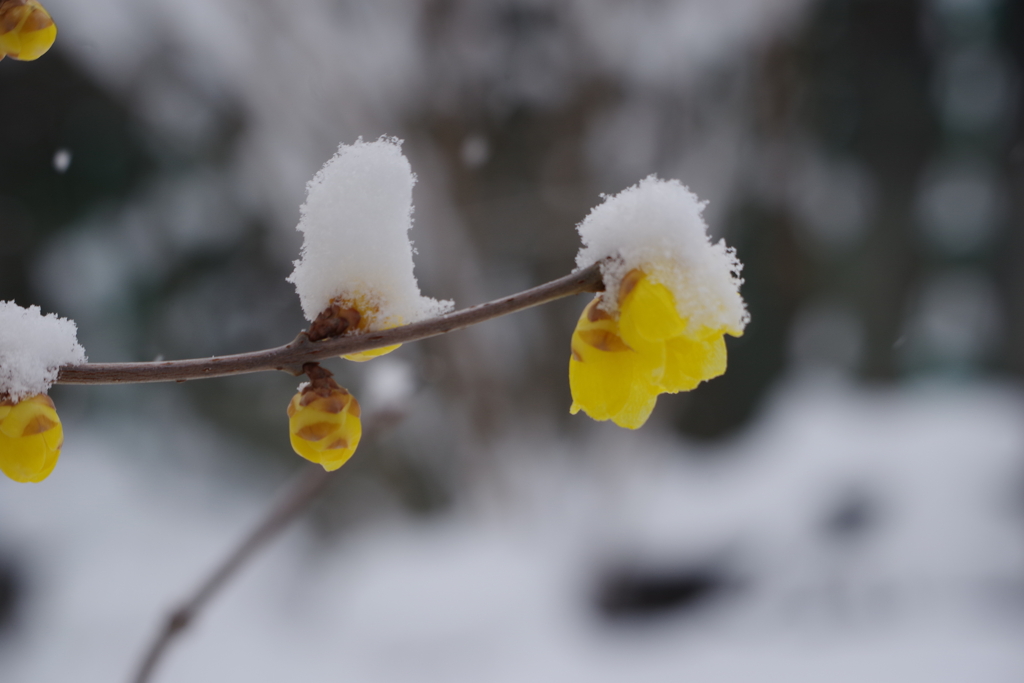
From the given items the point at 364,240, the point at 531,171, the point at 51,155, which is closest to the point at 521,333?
the point at 531,171

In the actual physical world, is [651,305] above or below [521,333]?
below

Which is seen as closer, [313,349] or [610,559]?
[313,349]

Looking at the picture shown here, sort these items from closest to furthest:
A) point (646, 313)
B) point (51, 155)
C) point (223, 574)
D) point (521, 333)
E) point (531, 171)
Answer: point (646, 313) → point (223, 574) → point (51, 155) → point (531, 171) → point (521, 333)

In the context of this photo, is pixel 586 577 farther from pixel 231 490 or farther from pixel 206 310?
pixel 206 310

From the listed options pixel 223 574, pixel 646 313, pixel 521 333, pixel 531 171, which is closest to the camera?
pixel 646 313

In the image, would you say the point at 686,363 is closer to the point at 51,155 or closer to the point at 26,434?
the point at 26,434

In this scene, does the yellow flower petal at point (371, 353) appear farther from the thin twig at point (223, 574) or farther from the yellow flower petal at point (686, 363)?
the thin twig at point (223, 574)

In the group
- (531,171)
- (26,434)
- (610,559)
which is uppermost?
(531,171)
